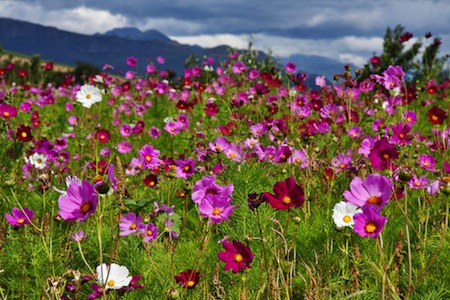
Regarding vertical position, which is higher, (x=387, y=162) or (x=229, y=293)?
(x=387, y=162)

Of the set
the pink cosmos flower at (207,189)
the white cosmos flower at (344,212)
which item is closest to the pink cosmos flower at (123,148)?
the pink cosmos flower at (207,189)

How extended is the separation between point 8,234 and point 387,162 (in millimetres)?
2086

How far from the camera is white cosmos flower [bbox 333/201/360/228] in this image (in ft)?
7.16

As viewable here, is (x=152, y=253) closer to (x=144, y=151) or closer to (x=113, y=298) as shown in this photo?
(x=113, y=298)

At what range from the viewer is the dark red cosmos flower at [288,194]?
1.72 meters

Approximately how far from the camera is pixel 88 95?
3812mm

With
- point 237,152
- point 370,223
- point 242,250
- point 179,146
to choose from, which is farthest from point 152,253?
point 179,146

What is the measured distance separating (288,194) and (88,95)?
2573 millimetres

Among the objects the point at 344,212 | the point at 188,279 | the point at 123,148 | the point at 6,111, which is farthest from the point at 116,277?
the point at 123,148

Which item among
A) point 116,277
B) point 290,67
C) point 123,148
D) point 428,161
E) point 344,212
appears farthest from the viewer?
point 290,67

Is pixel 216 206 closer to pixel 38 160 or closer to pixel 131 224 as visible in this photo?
pixel 131 224

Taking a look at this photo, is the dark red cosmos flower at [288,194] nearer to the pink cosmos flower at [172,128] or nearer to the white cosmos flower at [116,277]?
the white cosmos flower at [116,277]

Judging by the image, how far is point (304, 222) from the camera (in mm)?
2531

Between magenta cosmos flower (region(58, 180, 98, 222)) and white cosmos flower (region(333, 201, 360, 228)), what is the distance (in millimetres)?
1221
